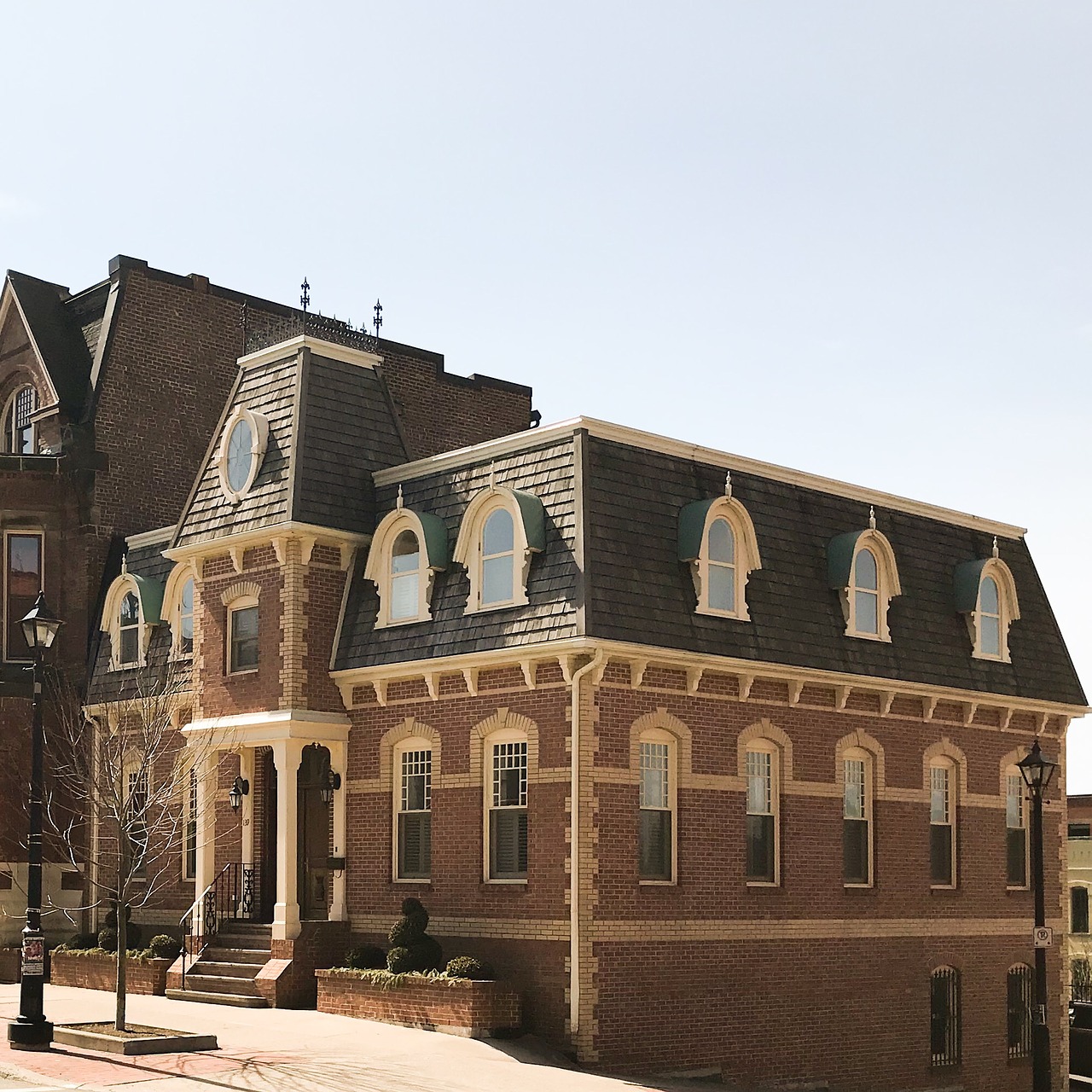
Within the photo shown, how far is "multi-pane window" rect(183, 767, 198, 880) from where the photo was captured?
29250mm

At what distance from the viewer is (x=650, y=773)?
23.8m

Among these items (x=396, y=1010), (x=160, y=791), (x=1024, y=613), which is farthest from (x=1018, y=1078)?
(x=160, y=791)

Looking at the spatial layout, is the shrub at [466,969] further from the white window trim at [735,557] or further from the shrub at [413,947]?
the white window trim at [735,557]

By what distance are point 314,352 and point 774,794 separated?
10316 millimetres

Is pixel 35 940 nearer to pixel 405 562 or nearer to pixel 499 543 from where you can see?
pixel 405 562

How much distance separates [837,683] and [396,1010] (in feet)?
28.1

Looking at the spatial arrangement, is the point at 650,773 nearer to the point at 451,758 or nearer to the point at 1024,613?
the point at 451,758

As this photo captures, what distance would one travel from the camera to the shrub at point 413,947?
23172 millimetres

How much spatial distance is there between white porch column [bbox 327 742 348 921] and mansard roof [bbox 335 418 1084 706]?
1.43 m

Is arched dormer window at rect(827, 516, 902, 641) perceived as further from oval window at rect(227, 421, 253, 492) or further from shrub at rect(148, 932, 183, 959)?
shrub at rect(148, 932, 183, 959)

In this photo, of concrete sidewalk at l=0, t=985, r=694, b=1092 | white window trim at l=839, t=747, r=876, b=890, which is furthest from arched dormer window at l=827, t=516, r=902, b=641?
concrete sidewalk at l=0, t=985, r=694, b=1092

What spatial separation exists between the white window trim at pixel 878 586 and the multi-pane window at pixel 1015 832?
15.1 ft

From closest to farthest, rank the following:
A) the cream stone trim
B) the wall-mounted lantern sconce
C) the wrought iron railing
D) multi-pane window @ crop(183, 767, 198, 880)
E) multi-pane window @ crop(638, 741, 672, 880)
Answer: multi-pane window @ crop(638, 741, 672, 880) → the wrought iron railing → the cream stone trim → the wall-mounted lantern sconce → multi-pane window @ crop(183, 767, 198, 880)

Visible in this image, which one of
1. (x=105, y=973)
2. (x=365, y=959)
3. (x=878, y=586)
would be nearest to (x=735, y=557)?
(x=878, y=586)
